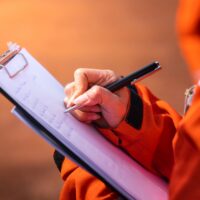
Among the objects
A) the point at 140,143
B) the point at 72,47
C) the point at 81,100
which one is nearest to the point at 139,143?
the point at 140,143

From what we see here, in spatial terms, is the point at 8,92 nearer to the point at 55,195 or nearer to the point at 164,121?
the point at 164,121

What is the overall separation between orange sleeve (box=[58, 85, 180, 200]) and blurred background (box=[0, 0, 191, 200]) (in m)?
0.38

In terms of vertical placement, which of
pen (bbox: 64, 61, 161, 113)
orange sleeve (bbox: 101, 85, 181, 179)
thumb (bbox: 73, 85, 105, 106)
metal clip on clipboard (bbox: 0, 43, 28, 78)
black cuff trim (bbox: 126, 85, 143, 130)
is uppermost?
metal clip on clipboard (bbox: 0, 43, 28, 78)

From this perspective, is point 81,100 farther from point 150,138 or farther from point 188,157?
point 188,157

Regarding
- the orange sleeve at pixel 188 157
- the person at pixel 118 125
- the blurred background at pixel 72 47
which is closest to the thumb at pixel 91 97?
the person at pixel 118 125

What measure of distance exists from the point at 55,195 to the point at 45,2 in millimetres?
481

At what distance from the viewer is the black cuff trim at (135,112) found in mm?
536

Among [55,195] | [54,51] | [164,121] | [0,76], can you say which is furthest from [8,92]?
[55,195]

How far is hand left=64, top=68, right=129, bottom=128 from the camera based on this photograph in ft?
1.70

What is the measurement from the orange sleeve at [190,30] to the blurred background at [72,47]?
667mm

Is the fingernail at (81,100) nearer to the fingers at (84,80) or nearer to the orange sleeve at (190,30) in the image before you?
the fingers at (84,80)

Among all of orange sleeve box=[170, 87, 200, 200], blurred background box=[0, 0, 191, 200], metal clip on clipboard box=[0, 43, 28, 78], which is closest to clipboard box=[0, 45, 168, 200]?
metal clip on clipboard box=[0, 43, 28, 78]

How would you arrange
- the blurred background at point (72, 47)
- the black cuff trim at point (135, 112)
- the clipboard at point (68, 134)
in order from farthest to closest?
1. the blurred background at point (72, 47)
2. the black cuff trim at point (135, 112)
3. the clipboard at point (68, 134)

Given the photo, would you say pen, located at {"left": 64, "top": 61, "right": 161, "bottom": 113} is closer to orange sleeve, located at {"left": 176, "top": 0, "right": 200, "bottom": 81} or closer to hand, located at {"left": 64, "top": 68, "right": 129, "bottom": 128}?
hand, located at {"left": 64, "top": 68, "right": 129, "bottom": 128}
